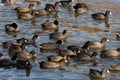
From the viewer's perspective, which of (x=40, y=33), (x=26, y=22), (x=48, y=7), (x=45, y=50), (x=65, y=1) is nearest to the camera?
(x=45, y=50)

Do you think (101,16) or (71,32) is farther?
(101,16)

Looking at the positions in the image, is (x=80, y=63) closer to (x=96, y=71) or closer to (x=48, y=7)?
(x=96, y=71)

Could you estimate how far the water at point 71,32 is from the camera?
2344 cm

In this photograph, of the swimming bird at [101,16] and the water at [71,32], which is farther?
the swimming bird at [101,16]

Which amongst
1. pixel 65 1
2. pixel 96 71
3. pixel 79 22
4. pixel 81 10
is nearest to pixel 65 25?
pixel 79 22

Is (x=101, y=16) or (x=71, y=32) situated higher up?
(x=101, y=16)

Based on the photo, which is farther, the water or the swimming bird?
the swimming bird

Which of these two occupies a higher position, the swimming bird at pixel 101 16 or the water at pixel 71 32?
the swimming bird at pixel 101 16

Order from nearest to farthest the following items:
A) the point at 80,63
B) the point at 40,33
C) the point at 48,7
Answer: the point at 80,63 → the point at 40,33 → the point at 48,7

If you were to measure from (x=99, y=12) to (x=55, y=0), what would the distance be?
204 inches

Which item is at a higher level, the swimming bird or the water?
the swimming bird

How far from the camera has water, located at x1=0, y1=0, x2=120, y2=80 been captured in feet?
76.9

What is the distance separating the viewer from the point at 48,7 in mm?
35094

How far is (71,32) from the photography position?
30.6m
